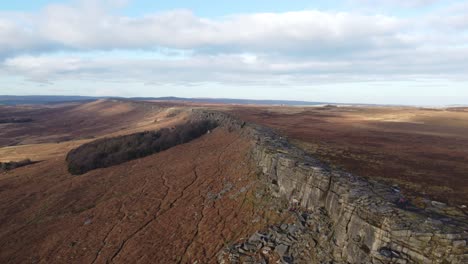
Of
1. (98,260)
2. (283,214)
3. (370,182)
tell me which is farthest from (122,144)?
(370,182)

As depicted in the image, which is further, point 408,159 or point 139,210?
point 139,210

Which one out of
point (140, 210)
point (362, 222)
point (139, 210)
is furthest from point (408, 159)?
point (139, 210)

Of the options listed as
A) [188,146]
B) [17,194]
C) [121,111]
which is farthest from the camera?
[121,111]

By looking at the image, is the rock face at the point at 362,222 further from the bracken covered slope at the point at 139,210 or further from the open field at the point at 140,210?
the bracken covered slope at the point at 139,210

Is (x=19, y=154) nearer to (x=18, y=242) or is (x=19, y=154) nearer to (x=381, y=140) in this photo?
(x=18, y=242)

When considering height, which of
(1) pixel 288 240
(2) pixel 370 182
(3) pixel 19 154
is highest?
(2) pixel 370 182

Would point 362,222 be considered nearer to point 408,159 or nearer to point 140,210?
point 408,159

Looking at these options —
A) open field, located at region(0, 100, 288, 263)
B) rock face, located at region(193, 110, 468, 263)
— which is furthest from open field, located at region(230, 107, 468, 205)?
open field, located at region(0, 100, 288, 263)

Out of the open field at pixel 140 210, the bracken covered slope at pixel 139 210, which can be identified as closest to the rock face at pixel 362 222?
the open field at pixel 140 210
